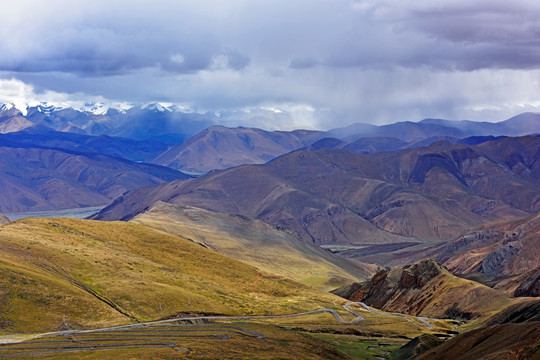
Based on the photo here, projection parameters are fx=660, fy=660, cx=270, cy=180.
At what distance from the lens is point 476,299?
17038 centimetres

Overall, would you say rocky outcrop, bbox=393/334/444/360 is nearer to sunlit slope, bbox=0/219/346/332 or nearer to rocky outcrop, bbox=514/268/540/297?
sunlit slope, bbox=0/219/346/332

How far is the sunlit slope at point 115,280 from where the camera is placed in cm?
10694

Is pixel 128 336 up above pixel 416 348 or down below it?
above

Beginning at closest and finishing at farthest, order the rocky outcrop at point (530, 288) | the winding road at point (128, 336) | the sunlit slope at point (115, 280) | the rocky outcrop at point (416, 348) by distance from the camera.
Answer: the winding road at point (128, 336), the rocky outcrop at point (416, 348), the sunlit slope at point (115, 280), the rocky outcrop at point (530, 288)

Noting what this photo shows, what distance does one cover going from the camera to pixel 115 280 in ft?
426

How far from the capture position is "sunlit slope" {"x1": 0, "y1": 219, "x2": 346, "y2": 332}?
4210 inches

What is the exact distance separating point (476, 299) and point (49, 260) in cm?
10598

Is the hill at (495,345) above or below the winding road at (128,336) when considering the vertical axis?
above

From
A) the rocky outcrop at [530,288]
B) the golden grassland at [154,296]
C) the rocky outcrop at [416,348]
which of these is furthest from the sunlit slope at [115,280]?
the rocky outcrop at [530,288]

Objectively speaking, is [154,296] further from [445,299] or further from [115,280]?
[445,299]

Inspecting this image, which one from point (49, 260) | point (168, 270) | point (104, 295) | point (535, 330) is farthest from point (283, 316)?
point (535, 330)

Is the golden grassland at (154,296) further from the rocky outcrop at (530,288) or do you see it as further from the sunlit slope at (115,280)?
the rocky outcrop at (530,288)

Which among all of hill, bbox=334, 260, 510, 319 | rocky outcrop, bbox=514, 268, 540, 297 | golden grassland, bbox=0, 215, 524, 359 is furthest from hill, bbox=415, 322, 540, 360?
rocky outcrop, bbox=514, 268, 540, 297

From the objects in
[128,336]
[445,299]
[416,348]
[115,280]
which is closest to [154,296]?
[115,280]
